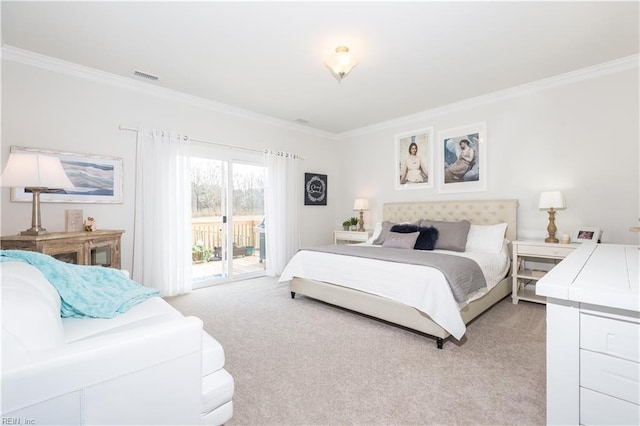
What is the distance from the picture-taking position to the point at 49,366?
2.69 feet

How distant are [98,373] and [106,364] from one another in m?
0.03

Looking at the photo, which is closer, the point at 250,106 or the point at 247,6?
the point at 247,6

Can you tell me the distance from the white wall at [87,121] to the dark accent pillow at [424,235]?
2.78m

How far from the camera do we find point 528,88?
12.4ft

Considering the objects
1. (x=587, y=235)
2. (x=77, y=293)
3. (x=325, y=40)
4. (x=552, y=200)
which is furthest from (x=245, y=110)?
(x=587, y=235)

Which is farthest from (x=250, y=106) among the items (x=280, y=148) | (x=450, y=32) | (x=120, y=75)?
(x=450, y=32)

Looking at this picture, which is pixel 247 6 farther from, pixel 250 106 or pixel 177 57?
pixel 250 106

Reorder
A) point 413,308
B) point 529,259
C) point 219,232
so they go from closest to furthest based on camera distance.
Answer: point 413,308 → point 529,259 → point 219,232

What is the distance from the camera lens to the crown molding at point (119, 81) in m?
2.97

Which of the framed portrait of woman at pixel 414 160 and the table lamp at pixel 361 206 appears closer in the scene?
the framed portrait of woman at pixel 414 160

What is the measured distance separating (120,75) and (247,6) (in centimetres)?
208

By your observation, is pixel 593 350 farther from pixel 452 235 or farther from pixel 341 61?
pixel 452 235

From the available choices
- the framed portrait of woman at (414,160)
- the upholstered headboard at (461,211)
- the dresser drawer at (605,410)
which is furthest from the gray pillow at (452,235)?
the dresser drawer at (605,410)

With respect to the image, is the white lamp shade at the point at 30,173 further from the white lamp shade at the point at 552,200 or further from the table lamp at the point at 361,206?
the white lamp shade at the point at 552,200
